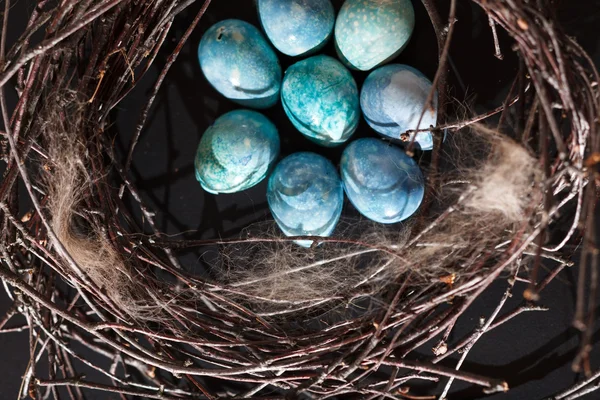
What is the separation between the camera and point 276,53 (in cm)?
92

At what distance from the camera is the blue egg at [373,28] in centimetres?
82

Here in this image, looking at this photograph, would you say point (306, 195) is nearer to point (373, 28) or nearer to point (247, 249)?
point (247, 249)

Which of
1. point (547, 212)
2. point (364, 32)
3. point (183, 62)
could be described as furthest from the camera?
point (183, 62)

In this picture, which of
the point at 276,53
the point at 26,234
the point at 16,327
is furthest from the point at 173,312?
the point at 276,53

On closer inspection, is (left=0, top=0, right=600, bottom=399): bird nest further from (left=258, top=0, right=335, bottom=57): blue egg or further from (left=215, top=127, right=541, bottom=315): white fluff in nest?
(left=258, top=0, right=335, bottom=57): blue egg

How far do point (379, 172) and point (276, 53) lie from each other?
0.97 ft

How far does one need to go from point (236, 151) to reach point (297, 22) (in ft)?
0.78

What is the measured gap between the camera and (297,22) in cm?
84

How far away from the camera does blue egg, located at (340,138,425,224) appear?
830 mm

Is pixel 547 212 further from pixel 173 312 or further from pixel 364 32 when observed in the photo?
pixel 173 312

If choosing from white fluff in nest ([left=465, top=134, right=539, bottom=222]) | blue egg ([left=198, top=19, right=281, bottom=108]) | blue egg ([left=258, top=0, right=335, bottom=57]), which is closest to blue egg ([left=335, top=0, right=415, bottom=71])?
blue egg ([left=258, top=0, right=335, bottom=57])

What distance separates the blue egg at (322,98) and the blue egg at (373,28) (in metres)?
0.04

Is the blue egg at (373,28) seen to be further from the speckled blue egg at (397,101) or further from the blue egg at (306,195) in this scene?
the blue egg at (306,195)

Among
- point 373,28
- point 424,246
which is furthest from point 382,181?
point 373,28
